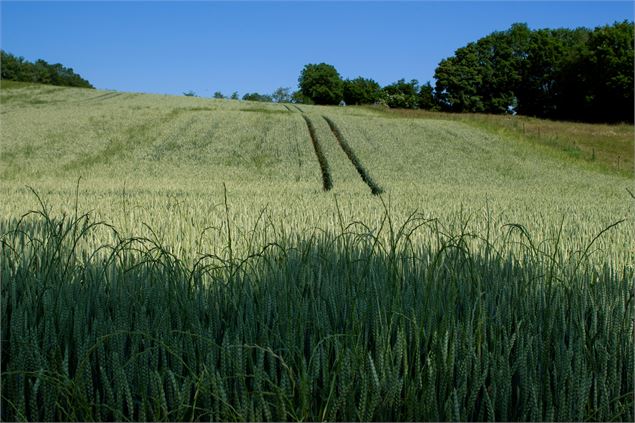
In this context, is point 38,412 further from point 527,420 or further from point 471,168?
point 471,168

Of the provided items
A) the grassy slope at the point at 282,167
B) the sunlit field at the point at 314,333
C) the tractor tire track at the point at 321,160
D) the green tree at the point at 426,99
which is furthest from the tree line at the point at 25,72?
the sunlit field at the point at 314,333

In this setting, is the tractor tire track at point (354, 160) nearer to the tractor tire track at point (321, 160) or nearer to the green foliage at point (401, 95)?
the tractor tire track at point (321, 160)

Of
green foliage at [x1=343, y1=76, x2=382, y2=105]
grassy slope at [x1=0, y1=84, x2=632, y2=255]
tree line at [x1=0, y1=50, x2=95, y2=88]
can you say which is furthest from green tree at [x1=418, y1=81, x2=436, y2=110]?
tree line at [x1=0, y1=50, x2=95, y2=88]

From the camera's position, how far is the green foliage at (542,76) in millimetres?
46469

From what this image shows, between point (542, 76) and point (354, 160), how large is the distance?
46.9 m

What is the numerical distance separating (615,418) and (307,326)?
3.39 ft

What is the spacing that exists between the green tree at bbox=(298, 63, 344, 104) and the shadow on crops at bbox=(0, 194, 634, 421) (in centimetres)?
7003

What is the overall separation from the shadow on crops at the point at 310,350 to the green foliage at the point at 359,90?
60918mm

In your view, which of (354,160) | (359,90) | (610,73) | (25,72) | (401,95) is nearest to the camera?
(354,160)

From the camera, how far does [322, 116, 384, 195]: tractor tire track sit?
11472 mm

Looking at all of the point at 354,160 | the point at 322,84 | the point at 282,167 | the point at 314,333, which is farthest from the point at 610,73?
the point at 314,333

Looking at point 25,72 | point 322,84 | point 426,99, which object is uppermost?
point 25,72

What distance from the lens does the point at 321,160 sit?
56.6 feet

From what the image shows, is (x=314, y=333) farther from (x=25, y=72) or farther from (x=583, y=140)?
(x=25, y=72)
